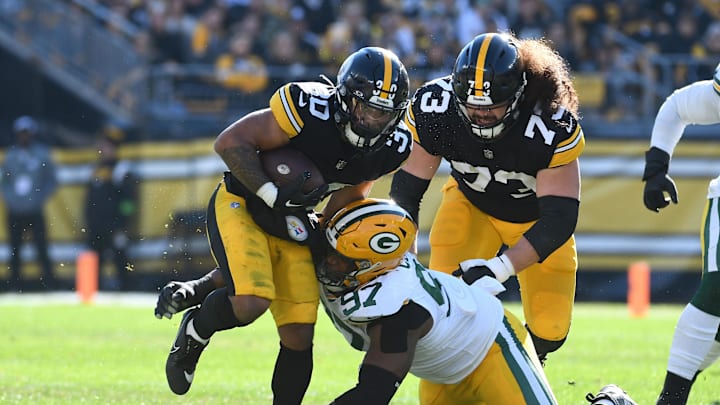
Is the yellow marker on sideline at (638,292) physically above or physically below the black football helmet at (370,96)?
below

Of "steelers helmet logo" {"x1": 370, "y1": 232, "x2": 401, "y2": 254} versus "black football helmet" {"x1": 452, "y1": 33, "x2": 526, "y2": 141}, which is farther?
"black football helmet" {"x1": 452, "y1": 33, "x2": 526, "y2": 141}

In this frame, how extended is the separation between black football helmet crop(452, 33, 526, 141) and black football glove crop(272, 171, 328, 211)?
0.81m

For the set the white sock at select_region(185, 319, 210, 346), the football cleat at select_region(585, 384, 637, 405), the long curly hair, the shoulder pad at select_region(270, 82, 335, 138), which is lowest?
the white sock at select_region(185, 319, 210, 346)

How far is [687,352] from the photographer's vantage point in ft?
17.8

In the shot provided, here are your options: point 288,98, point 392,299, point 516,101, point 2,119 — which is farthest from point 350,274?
point 2,119

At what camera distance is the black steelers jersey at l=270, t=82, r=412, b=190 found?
506 cm

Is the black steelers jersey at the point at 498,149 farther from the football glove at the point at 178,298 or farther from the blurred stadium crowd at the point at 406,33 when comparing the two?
the blurred stadium crowd at the point at 406,33

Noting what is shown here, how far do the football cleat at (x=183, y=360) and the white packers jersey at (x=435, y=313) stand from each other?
0.84 meters

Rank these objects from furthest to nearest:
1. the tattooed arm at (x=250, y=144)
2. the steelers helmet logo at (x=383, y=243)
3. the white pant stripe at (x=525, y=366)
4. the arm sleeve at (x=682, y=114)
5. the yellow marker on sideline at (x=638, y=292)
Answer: the yellow marker on sideline at (x=638, y=292)
the arm sleeve at (x=682, y=114)
the tattooed arm at (x=250, y=144)
the white pant stripe at (x=525, y=366)
the steelers helmet logo at (x=383, y=243)

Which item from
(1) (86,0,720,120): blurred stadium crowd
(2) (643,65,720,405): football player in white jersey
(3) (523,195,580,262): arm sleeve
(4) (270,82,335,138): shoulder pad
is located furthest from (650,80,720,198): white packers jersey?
(1) (86,0,720,120): blurred stadium crowd

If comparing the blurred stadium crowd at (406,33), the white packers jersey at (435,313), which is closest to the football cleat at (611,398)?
the white packers jersey at (435,313)

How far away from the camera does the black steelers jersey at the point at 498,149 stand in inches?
213

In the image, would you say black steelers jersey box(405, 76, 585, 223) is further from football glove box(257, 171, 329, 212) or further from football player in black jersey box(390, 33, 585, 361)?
football glove box(257, 171, 329, 212)

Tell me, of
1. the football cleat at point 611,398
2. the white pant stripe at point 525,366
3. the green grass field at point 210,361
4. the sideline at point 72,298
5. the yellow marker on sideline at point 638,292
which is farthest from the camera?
the sideline at point 72,298
